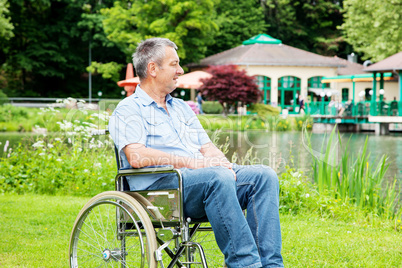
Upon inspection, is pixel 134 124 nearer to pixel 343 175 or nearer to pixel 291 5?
pixel 343 175

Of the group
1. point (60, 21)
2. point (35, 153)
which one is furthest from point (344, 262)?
point (60, 21)

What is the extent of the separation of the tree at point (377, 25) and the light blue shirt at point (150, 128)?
28.1 m

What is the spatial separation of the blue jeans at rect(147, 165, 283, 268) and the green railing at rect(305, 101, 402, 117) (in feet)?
76.8

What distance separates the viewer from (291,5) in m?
44.6

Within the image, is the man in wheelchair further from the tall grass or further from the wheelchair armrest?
the tall grass

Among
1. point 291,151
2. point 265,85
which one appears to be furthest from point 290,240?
point 265,85

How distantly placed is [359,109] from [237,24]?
56.6 feet

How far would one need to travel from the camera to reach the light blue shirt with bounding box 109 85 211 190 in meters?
2.93

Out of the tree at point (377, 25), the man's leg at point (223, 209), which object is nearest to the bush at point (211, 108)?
the tree at point (377, 25)

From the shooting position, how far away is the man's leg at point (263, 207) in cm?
268

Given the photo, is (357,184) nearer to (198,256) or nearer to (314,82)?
(198,256)

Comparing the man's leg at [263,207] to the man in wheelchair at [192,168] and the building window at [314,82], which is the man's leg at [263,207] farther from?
the building window at [314,82]

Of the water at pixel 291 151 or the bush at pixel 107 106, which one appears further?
the bush at pixel 107 106

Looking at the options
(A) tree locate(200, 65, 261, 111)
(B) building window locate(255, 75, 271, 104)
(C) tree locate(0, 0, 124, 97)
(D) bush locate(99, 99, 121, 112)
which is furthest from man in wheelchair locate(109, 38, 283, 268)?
(C) tree locate(0, 0, 124, 97)
